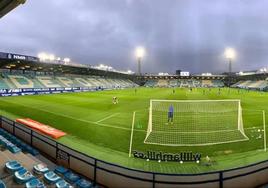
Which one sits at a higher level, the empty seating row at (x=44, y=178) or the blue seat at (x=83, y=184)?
the empty seating row at (x=44, y=178)

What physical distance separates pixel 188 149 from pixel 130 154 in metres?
3.29

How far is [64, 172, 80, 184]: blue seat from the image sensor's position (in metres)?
7.47

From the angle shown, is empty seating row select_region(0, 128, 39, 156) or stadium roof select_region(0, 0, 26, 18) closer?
stadium roof select_region(0, 0, 26, 18)

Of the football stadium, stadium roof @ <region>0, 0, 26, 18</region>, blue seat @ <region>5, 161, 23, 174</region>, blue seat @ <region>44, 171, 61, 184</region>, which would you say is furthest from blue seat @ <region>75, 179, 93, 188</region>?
stadium roof @ <region>0, 0, 26, 18</region>

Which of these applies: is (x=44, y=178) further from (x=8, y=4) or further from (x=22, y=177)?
(x=8, y=4)

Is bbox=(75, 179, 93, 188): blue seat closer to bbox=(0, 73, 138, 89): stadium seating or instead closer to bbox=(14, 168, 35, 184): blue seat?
bbox=(14, 168, 35, 184): blue seat

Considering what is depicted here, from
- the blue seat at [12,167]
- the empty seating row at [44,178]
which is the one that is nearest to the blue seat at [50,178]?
the empty seating row at [44,178]

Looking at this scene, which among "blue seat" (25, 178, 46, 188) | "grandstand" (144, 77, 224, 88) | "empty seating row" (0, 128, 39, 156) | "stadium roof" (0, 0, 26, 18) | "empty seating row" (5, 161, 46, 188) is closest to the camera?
"blue seat" (25, 178, 46, 188)

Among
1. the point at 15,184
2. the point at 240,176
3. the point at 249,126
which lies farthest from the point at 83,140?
the point at 249,126

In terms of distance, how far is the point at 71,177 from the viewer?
25.0 ft

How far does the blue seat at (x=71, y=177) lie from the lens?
294 inches

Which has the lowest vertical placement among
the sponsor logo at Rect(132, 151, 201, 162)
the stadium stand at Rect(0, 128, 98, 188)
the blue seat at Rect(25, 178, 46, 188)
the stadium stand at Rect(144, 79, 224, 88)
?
the sponsor logo at Rect(132, 151, 201, 162)

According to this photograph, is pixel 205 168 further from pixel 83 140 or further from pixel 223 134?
pixel 83 140

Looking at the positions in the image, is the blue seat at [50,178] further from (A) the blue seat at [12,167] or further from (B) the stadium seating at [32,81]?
(B) the stadium seating at [32,81]
